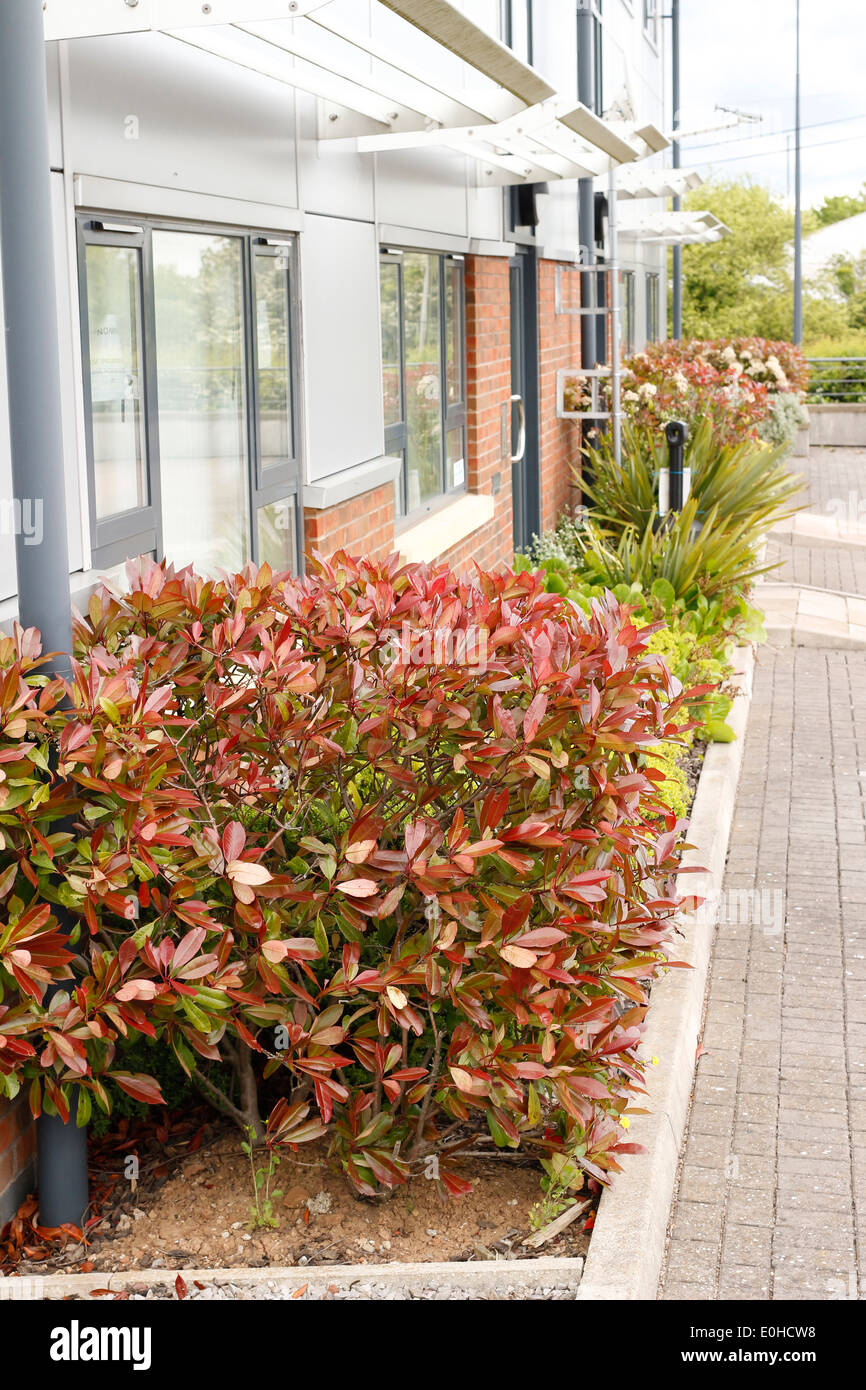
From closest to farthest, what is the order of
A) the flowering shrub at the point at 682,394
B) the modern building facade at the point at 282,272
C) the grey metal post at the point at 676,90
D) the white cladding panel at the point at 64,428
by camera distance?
the white cladding panel at the point at 64,428
the modern building facade at the point at 282,272
the flowering shrub at the point at 682,394
the grey metal post at the point at 676,90

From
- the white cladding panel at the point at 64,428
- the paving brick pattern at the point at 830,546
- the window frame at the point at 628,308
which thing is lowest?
the paving brick pattern at the point at 830,546

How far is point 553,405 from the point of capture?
11664 millimetres

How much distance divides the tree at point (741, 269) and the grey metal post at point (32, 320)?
35574 mm

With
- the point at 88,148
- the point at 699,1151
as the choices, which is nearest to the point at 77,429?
the point at 88,148

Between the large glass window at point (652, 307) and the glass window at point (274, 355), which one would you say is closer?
the glass window at point (274, 355)

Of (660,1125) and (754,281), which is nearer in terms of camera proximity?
(660,1125)

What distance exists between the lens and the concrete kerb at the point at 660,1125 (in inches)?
123

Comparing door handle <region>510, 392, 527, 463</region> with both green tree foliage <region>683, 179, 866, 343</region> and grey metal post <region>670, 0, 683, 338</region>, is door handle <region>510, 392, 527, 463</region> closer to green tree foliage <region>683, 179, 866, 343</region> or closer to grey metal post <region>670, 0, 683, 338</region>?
grey metal post <region>670, 0, 683, 338</region>

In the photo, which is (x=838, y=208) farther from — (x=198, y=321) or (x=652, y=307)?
(x=198, y=321)

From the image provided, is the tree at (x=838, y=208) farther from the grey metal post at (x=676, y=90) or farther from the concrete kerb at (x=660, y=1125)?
the concrete kerb at (x=660, y=1125)

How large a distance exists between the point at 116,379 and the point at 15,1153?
2.01 metres

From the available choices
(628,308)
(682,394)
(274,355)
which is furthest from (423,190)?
(628,308)

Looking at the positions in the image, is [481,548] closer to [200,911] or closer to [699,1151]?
[699,1151]

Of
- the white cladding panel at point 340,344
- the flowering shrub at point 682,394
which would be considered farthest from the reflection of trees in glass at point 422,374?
the flowering shrub at point 682,394
